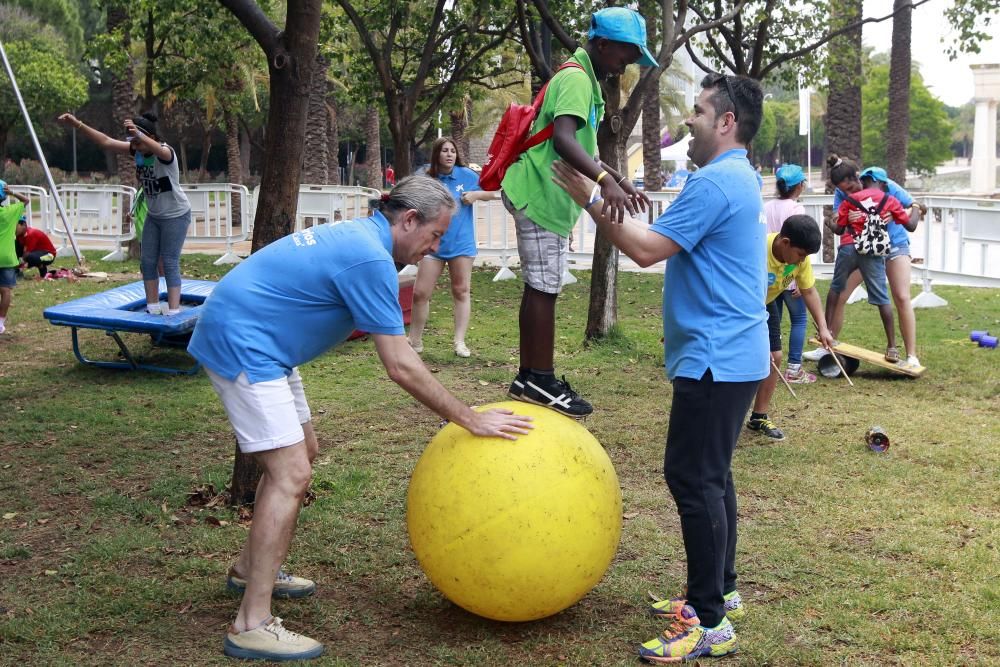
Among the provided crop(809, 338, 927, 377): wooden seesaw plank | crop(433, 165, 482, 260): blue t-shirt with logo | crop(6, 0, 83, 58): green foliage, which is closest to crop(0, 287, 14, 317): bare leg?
crop(433, 165, 482, 260): blue t-shirt with logo

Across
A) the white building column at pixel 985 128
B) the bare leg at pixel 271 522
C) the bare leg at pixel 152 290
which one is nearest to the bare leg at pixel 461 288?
the bare leg at pixel 152 290

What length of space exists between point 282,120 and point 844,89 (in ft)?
50.9

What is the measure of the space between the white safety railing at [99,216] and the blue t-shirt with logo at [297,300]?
15.9 m

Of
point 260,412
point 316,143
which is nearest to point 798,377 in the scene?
point 260,412

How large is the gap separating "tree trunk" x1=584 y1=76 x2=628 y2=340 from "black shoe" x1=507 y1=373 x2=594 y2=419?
5.46m

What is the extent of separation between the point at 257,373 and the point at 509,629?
1627 millimetres

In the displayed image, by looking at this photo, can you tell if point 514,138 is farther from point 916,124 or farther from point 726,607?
point 916,124

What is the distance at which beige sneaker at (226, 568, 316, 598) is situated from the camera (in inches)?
193

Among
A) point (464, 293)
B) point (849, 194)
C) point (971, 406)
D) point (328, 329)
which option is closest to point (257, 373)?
point (328, 329)

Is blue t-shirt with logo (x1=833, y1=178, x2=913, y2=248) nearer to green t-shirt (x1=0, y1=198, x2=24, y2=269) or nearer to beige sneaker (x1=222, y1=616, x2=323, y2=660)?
beige sneaker (x1=222, y1=616, x2=323, y2=660)

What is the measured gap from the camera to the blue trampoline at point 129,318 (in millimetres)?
9352

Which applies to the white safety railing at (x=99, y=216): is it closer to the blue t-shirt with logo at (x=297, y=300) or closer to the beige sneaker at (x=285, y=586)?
the beige sneaker at (x=285, y=586)

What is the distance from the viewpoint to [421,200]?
4195 millimetres

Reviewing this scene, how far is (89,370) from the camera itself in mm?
10102
